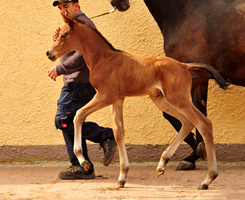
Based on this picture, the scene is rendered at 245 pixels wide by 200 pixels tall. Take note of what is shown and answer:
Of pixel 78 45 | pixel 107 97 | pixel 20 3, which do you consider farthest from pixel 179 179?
pixel 20 3

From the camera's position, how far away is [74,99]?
4121mm

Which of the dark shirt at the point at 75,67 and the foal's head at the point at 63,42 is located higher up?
the foal's head at the point at 63,42

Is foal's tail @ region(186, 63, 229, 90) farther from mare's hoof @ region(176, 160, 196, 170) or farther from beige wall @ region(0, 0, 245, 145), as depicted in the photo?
beige wall @ region(0, 0, 245, 145)

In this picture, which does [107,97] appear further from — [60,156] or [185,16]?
[60,156]

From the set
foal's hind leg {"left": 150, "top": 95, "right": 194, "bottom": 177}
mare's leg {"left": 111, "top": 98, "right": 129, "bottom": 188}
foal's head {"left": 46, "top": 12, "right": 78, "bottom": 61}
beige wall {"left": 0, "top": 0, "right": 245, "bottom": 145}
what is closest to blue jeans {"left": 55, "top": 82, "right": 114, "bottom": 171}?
mare's leg {"left": 111, "top": 98, "right": 129, "bottom": 188}

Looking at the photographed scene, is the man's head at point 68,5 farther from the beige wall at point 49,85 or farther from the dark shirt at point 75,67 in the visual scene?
the beige wall at point 49,85

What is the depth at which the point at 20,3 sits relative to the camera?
5.23m

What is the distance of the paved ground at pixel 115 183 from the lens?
3404mm

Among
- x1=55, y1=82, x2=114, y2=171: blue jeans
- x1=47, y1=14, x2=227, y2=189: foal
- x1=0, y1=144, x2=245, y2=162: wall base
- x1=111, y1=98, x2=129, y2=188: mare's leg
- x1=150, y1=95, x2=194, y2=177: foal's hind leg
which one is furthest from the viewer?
x1=0, y1=144, x2=245, y2=162: wall base

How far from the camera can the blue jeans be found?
4086 mm

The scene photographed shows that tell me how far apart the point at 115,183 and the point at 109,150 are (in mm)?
338

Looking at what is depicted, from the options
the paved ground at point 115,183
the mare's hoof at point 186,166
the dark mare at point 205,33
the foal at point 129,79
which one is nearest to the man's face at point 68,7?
the dark mare at point 205,33

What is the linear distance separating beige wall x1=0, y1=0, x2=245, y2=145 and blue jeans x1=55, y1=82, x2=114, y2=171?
3.02 ft

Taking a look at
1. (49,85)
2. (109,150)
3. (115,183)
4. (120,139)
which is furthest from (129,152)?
(120,139)
